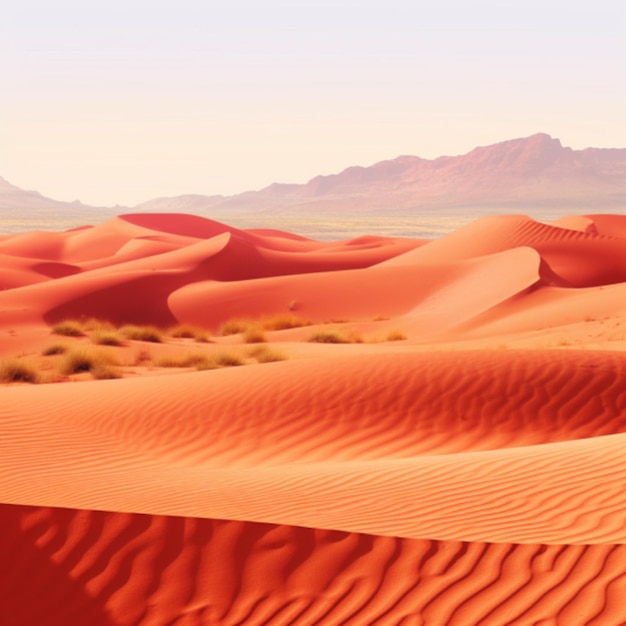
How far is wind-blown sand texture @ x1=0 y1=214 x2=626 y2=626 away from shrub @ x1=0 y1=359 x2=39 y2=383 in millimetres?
707

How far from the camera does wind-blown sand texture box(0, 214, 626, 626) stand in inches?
225

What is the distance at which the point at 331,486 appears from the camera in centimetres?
820

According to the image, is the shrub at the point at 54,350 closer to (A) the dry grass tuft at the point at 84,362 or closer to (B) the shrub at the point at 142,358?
(B) the shrub at the point at 142,358

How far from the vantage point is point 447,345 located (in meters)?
23.2

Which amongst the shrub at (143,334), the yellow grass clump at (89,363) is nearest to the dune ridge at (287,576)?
the yellow grass clump at (89,363)

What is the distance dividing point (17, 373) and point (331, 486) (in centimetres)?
1201

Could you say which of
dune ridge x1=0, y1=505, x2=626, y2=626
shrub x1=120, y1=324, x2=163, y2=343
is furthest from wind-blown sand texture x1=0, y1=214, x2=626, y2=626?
shrub x1=120, y1=324, x2=163, y2=343

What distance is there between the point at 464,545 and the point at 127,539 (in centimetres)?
224

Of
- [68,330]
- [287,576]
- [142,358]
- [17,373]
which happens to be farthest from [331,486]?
[68,330]

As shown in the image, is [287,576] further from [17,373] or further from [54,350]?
[54,350]

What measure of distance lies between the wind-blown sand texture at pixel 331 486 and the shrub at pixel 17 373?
2.32 feet

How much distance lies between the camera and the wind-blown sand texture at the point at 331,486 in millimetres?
5711

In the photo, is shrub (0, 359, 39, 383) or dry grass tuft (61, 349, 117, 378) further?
dry grass tuft (61, 349, 117, 378)

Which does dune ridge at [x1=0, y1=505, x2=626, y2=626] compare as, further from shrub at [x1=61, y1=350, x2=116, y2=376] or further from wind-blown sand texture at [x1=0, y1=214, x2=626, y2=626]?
shrub at [x1=61, y1=350, x2=116, y2=376]
